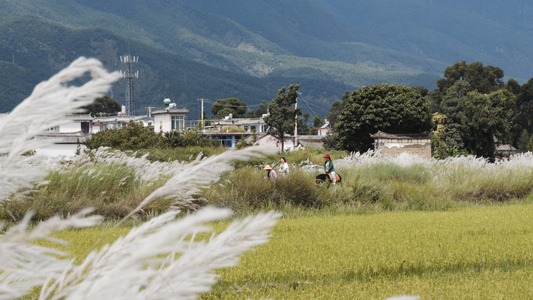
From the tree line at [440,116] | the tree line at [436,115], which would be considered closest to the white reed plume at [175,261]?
the tree line at [436,115]

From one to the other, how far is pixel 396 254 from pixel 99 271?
20.4 feet

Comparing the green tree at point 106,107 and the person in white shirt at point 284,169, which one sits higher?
the green tree at point 106,107

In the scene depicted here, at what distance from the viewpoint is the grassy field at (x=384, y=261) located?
5.14 metres

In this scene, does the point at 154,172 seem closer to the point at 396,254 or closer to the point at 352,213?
the point at 352,213

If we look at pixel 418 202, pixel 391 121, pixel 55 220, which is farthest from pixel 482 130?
pixel 55 220

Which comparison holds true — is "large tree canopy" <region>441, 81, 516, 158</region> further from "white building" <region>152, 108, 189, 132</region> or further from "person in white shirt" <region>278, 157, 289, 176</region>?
"person in white shirt" <region>278, 157, 289, 176</region>

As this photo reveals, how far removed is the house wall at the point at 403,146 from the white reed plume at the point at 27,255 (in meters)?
37.4

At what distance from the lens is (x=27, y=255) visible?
122cm

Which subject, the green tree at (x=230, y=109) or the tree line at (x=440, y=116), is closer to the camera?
the tree line at (x=440, y=116)

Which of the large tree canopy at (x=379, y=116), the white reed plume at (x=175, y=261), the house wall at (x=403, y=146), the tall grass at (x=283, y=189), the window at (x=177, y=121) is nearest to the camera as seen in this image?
the white reed plume at (x=175, y=261)

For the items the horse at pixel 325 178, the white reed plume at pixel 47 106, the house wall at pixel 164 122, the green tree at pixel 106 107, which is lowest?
the horse at pixel 325 178

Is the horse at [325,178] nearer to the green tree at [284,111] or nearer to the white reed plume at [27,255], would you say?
the white reed plume at [27,255]

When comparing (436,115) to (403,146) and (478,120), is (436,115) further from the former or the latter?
(403,146)

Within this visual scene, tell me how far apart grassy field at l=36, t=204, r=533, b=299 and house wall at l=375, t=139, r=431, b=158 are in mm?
28136
